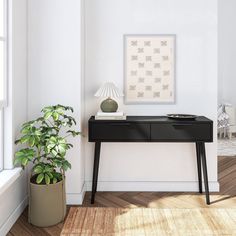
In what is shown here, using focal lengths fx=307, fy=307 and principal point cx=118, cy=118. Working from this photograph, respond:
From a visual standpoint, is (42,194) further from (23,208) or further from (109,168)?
(109,168)

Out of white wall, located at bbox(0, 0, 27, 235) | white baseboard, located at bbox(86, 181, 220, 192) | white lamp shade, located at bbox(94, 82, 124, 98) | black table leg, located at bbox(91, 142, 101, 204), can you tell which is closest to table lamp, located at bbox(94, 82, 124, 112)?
white lamp shade, located at bbox(94, 82, 124, 98)

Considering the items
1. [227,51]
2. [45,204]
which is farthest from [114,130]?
[227,51]

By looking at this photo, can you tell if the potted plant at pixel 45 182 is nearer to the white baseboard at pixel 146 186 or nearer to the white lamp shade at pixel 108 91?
the white lamp shade at pixel 108 91

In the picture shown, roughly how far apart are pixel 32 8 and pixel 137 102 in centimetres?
138

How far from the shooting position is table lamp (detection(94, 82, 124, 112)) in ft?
9.73

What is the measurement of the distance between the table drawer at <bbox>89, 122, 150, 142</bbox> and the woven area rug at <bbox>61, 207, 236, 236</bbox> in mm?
647

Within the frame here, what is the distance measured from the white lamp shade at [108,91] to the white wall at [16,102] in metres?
0.70

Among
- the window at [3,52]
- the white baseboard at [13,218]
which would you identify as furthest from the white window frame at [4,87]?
the white baseboard at [13,218]

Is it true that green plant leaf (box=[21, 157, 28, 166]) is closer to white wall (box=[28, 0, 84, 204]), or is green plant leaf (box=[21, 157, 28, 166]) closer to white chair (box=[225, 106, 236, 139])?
white wall (box=[28, 0, 84, 204])

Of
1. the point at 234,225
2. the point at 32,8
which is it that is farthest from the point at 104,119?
the point at 234,225

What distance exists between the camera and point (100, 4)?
322cm

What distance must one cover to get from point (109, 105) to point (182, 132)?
0.76 metres

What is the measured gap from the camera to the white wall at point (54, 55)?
286 cm

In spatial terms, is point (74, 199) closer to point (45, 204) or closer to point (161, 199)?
point (45, 204)
